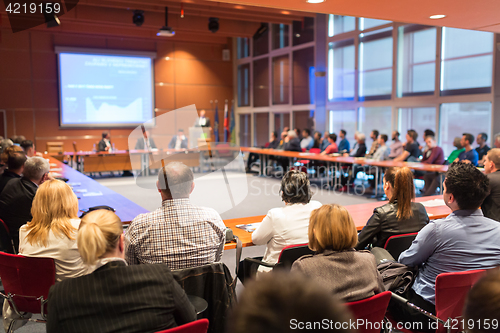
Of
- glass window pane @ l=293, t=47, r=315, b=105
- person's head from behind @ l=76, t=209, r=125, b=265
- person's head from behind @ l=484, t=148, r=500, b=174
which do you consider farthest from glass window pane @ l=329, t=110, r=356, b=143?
person's head from behind @ l=76, t=209, r=125, b=265

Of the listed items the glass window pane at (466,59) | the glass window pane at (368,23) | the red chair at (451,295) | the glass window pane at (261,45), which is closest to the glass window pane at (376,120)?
the glass window pane at (466,59)

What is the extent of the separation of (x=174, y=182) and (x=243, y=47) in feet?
45.0

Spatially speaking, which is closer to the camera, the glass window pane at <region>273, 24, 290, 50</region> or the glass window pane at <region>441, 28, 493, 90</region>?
the glass window pane at <region>441, 28, 493, 90</region>

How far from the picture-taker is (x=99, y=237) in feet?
4.64

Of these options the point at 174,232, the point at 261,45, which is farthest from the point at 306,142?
the point at 174,232

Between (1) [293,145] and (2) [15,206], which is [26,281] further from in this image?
(1) [293,145]

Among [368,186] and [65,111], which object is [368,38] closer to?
[368,186]

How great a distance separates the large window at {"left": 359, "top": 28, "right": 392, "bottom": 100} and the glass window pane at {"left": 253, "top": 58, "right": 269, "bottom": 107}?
13.0ft

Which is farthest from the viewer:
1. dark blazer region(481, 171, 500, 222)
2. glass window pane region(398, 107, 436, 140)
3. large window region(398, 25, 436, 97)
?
glass window pane region(398, 107, 436, 140)

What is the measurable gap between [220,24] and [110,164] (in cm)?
545

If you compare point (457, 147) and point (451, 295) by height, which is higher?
point (457, 147)

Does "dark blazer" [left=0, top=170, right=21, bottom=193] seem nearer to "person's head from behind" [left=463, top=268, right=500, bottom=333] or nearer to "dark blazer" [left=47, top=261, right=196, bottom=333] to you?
"dark blazer" [left=47, top=261, right=196, bottom=333]

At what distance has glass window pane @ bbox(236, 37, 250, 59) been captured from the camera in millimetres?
14815

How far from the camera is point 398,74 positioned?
10.1 meters
